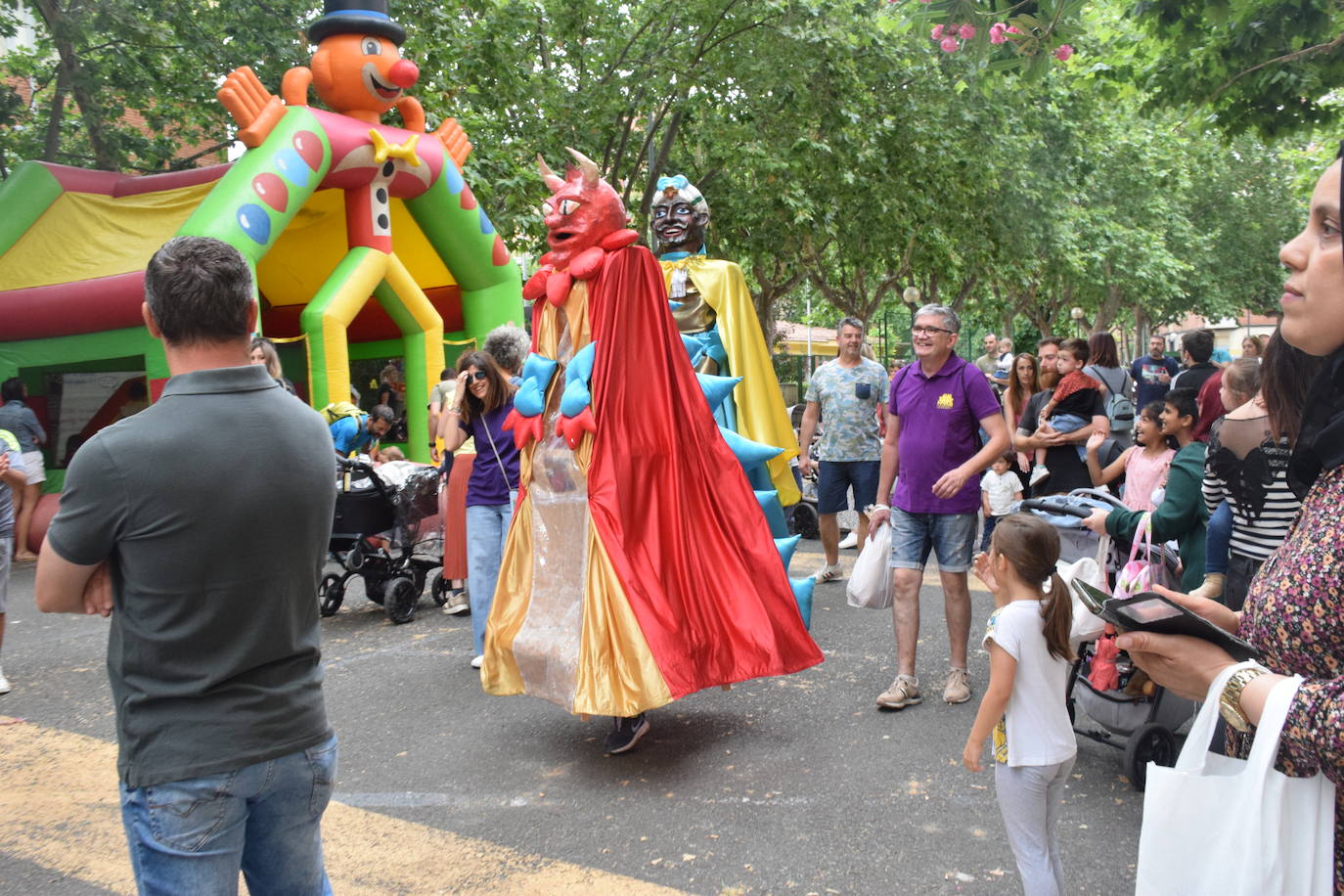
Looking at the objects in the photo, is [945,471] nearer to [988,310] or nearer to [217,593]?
[217,593]

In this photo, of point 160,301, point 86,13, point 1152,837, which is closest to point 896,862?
point 1152,837

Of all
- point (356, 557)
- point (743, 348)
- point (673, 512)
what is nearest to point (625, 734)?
point (673, 512)

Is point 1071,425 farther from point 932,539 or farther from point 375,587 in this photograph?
point 375,587

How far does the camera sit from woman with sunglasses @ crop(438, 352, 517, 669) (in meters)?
5.68

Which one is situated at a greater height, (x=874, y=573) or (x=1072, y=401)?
(x=1072, y=401)

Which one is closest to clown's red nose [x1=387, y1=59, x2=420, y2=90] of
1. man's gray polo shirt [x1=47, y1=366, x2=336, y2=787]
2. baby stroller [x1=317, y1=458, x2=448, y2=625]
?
baby stroller [x1=317, y1=458, x2=448, y2=625]

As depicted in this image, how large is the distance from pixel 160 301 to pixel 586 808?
265 cm

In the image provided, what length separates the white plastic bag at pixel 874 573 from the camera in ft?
16.6

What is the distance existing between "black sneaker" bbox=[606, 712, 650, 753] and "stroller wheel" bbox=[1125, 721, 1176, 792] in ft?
6.32

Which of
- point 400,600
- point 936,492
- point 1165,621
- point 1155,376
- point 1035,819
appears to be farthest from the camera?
point 1155,376

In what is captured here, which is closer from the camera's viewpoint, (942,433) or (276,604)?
(276,604)

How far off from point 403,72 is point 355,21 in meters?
0.69

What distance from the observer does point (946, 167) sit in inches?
675

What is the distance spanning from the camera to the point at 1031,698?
9.69ft
